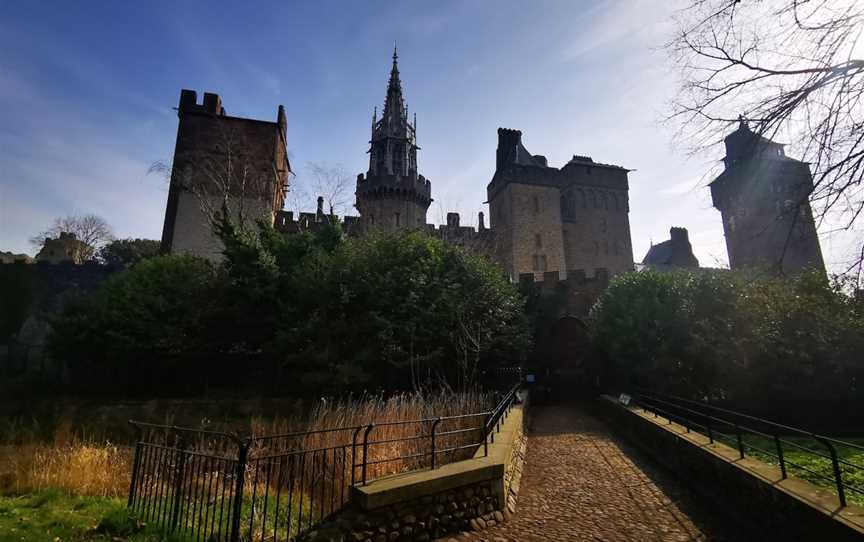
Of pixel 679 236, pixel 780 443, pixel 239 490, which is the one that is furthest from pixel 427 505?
pixel 679 236

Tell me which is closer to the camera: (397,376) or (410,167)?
(397,376)

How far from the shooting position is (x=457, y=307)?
13648 mm

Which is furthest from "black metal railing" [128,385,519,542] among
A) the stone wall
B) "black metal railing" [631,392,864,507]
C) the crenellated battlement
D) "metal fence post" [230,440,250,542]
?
the crenellated battlement

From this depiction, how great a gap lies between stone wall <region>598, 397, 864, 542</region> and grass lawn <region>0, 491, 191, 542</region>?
669 cm

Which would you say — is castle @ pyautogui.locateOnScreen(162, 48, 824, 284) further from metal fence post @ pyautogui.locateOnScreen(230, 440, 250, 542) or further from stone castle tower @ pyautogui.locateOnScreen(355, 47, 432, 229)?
metal fence post @ pyautogui.locateOnScreen(230, 440, 250, 542)

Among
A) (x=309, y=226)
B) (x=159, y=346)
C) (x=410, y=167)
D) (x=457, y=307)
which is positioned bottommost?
(x=159, y=346)

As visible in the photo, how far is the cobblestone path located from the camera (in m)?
5.42

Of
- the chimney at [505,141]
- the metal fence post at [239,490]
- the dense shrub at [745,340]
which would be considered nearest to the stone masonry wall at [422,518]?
the metal fence post at [239,490]

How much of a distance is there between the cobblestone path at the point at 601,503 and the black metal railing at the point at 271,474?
115cm

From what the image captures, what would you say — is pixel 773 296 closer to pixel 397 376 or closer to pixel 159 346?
pixel 397 376

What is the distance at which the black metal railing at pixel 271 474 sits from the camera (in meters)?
4.68

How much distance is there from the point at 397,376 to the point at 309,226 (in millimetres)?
17792

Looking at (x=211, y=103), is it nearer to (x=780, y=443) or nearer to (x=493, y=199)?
(x=493, y=199)

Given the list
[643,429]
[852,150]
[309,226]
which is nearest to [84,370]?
[309,226]
